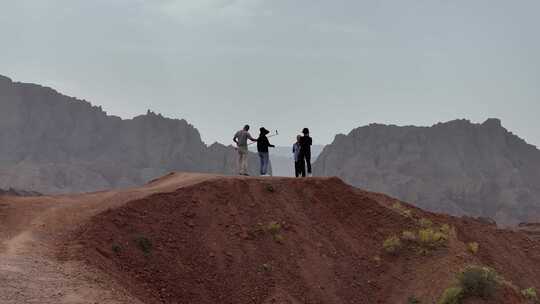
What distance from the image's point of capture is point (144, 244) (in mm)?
13070

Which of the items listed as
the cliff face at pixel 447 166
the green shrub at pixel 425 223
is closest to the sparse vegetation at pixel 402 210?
the green shrub at pixel 425 223

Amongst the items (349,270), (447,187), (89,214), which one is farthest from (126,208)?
(447,187)

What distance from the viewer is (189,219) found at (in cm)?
1482

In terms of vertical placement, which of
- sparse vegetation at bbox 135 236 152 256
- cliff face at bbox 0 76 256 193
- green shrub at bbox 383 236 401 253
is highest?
cliff face at bbox 0 76 256 193

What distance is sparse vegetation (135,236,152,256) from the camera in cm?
1296

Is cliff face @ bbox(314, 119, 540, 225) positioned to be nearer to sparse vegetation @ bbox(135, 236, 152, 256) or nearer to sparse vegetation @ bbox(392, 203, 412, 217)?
sparse vegetation @ bbox(392, 203, 412, 217)

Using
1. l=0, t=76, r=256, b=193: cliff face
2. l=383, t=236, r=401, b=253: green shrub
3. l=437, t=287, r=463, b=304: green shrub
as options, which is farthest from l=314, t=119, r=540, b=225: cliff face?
l=437, t=287, r=463, b=304: green shrub

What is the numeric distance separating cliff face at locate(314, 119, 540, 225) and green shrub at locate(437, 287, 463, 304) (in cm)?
8298

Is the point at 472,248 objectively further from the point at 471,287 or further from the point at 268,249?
the point at 268,249

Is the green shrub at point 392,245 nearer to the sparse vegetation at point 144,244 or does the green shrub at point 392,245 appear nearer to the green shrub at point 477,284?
the green shrub at point 477,284

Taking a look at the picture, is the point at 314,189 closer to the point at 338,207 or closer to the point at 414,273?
the point at 338,207

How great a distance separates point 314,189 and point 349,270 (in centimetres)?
343

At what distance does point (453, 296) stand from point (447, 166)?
97.3 m

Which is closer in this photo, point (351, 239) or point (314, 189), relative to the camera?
point (351, 239)
